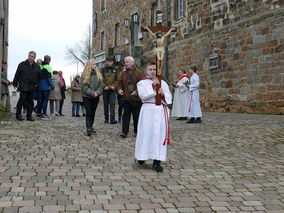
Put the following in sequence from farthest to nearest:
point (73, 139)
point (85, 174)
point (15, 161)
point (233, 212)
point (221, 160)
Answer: point (73, 139) → point (221, 160) → point (15, 161) → point (85, 174) → point (233, 212)

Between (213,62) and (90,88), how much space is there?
874 cm

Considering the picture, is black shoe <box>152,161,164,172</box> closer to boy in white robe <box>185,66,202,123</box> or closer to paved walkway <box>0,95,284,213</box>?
paved walkway <box>0,95,284,213</box>

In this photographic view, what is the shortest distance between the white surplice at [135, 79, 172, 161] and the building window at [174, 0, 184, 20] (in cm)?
1470

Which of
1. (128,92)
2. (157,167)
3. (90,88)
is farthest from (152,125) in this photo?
(90,88)

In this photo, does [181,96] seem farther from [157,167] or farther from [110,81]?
[157,167]

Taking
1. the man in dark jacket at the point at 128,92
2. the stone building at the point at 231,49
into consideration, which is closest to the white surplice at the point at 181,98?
the stone building at the point at 231,49

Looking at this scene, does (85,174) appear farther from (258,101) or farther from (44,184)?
(258,101)

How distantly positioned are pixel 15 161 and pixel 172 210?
2846 mm

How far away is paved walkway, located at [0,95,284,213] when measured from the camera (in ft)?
12.4

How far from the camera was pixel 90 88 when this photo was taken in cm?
862

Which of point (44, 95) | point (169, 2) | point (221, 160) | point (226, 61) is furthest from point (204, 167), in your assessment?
point (169, 2)

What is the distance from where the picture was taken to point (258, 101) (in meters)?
13.5

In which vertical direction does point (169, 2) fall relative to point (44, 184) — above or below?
above

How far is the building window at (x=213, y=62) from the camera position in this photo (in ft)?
52.4
